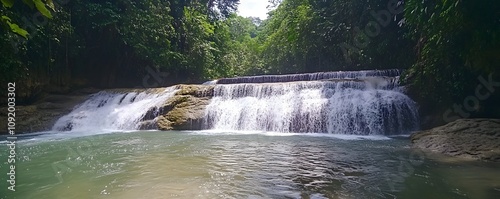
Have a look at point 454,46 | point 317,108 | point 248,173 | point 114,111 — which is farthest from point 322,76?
point 248,173

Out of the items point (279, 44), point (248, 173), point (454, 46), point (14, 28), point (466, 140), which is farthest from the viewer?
point (279, 44)

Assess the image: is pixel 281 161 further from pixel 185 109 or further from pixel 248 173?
pixel 185 109

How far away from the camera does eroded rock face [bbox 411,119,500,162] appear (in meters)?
5.30

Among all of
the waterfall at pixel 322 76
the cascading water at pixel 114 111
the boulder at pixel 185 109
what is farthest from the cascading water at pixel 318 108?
the cascading water at pixel 114 111

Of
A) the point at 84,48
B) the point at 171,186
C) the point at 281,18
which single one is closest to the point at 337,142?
the point at 171,186

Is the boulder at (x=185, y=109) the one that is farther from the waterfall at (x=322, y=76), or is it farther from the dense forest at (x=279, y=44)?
the dense forest at (x=279, y=44)

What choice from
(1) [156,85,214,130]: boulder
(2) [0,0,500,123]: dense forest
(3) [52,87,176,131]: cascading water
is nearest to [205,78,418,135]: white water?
(1) [156,85,214,130]: boulder

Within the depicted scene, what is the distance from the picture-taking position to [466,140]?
5871 mm

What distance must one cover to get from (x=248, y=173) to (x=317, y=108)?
605 centimetres

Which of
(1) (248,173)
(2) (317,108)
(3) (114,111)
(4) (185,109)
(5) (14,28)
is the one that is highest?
(5) (14,28)

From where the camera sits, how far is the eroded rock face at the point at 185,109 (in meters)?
10.8

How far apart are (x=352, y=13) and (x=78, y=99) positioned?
1299 cm

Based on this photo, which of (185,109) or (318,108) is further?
(185,109)

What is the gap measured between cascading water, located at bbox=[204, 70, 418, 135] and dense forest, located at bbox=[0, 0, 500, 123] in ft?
2.71
